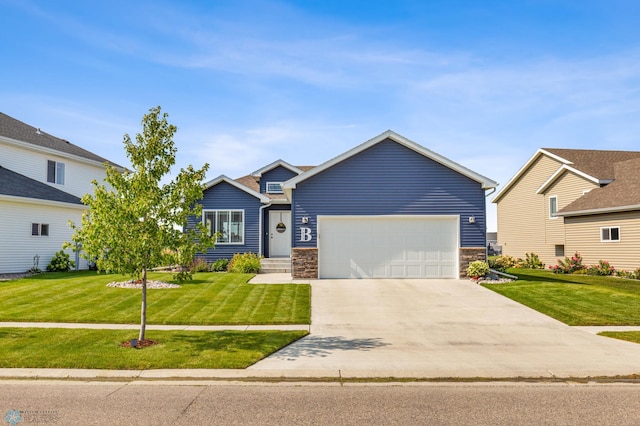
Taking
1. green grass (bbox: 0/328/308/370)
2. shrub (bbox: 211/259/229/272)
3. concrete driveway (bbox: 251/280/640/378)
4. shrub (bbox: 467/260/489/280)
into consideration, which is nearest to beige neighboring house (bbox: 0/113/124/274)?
shrub (bbox: 211/259/229/272)

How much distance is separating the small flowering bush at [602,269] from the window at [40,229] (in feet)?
95.6

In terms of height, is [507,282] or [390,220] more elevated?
[390,220]

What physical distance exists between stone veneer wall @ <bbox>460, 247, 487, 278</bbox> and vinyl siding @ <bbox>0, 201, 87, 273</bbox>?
67.4 feet

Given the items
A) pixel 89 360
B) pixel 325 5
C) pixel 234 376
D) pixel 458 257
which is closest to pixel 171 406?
pixel 234 376

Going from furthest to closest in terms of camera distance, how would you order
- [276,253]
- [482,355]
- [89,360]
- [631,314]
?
[276,253], [631,314], [482,355], [89,360]

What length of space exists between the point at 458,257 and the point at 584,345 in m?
9.71

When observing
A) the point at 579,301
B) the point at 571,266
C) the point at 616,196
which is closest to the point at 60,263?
the point at 579,301

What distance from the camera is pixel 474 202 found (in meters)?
19.7

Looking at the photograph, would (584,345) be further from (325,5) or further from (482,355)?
(325,5)

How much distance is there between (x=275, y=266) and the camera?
2278cm

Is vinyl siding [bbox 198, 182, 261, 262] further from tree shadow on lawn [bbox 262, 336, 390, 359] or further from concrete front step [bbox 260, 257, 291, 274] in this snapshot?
tree shadow on lawn [bbox 262, 336, 390, 359]

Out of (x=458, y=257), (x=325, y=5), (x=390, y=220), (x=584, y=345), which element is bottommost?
(x=584, y=345)

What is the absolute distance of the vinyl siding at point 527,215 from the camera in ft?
100

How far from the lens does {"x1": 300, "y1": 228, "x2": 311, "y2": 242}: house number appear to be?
1950cm
